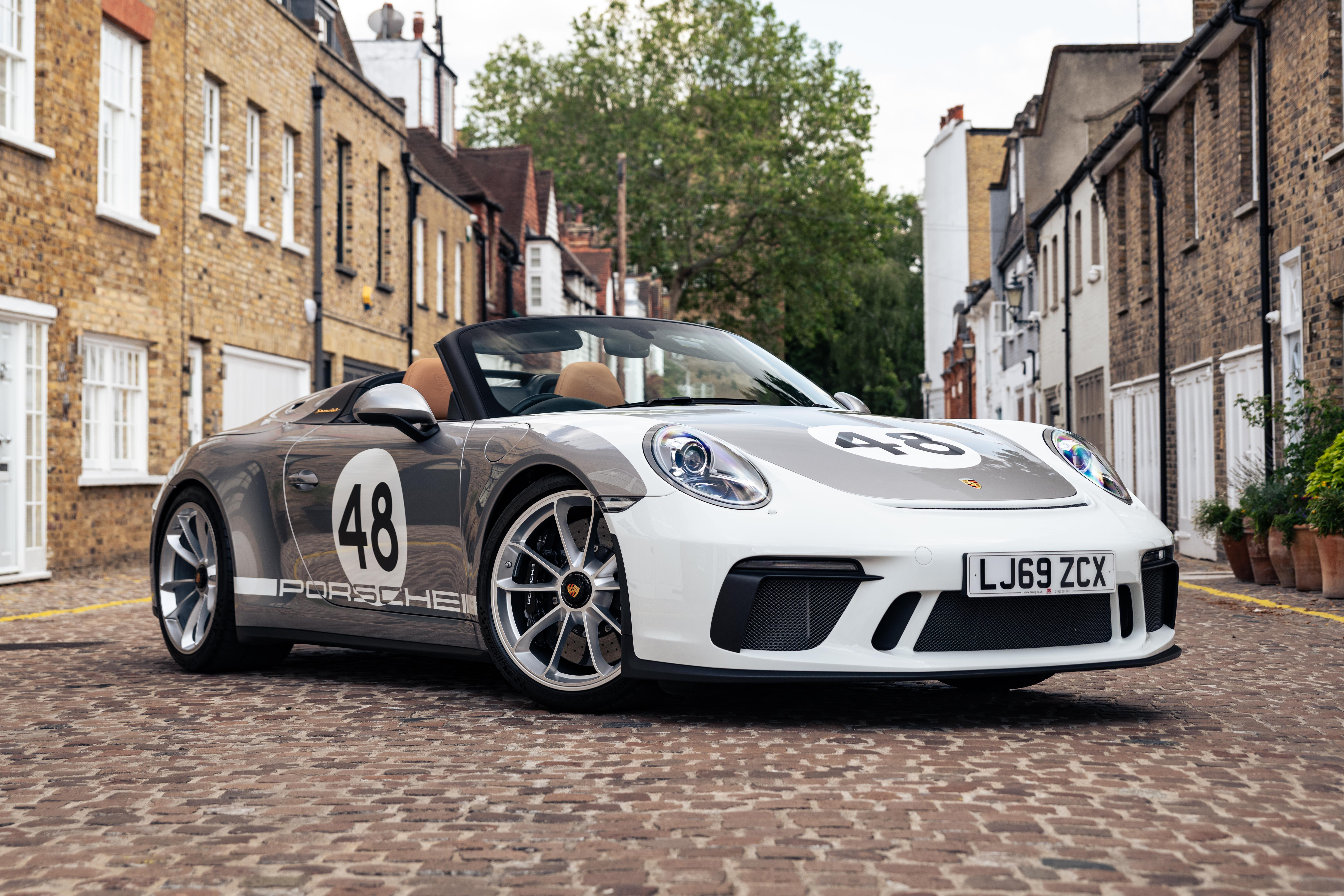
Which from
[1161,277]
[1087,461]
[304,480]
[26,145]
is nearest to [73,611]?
[304,480]

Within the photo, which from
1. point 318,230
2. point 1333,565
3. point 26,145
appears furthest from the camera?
point 318,230

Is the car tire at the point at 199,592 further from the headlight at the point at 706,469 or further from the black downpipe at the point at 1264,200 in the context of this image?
the black downpipe at the point at 1264,200

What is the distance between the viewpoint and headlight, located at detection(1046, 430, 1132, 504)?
5.33 meters

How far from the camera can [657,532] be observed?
4668 millimetres

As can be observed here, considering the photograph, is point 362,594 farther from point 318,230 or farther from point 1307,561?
point 318,230

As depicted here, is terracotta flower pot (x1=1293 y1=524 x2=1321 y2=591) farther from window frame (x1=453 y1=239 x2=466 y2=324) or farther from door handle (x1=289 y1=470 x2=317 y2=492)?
window frame (x1=453 y1=239 x2=466 y2=324)

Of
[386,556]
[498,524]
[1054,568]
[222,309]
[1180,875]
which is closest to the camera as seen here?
[1180,875]

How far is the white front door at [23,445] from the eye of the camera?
13.0 m

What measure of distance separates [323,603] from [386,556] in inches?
18.6

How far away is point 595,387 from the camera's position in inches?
227

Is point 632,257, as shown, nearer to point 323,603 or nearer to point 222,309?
point 222,309

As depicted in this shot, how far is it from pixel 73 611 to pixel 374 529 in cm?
525

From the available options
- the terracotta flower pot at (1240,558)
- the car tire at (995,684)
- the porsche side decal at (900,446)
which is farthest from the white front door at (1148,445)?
the porsche side decal at (900,446)

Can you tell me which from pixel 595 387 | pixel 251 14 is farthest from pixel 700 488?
pixel 251 14
